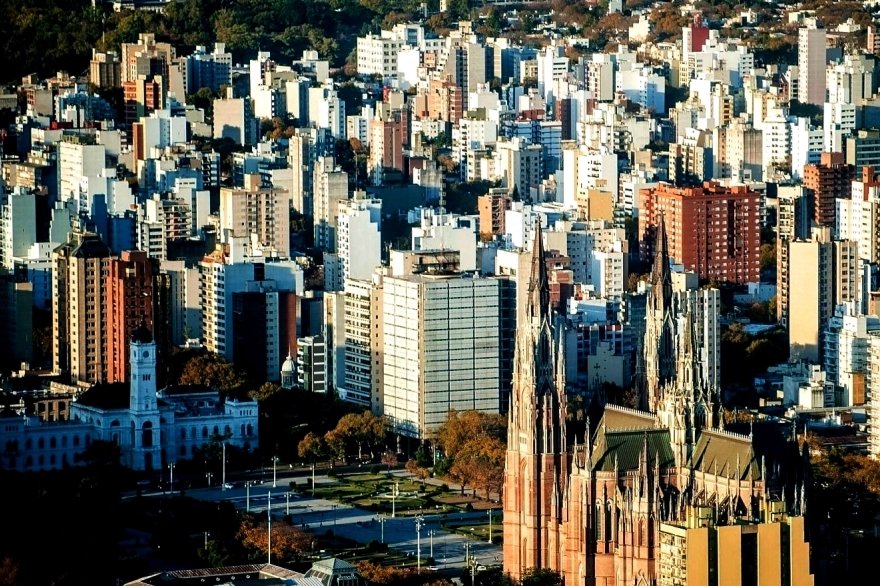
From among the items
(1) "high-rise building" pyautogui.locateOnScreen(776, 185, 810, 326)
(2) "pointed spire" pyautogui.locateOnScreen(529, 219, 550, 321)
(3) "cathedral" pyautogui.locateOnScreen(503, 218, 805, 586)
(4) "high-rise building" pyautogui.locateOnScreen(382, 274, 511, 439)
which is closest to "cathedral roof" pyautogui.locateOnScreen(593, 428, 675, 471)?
(3) "cathedral" pyautogui.locateOnScreen(503, 218, 805, 586)

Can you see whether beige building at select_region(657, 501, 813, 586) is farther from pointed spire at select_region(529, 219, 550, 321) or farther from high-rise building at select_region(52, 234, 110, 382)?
high-rise building at select_region(52, 234, 110, 382)

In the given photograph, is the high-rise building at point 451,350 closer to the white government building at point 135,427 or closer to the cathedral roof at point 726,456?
the white government building at point 135,427

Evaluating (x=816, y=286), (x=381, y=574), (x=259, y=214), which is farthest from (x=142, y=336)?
(x=259, y=214)

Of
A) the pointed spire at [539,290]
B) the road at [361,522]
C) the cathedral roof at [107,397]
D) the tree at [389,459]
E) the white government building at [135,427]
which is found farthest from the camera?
the cathedral roof at [107,397]

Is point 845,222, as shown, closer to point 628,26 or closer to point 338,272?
point 338,272

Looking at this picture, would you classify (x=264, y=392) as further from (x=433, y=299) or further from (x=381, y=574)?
(x=381, y=574)

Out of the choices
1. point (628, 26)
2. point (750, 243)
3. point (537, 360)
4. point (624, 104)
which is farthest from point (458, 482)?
point (628, 26)

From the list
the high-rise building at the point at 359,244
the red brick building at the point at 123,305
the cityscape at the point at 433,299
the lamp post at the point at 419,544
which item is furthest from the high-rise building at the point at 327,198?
the lamp post at the point at 419,544
